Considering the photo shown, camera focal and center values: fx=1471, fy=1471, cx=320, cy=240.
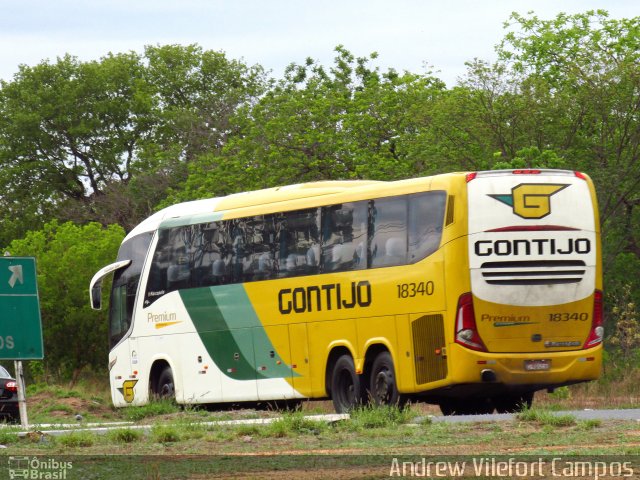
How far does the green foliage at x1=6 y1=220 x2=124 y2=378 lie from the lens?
49.4 meters

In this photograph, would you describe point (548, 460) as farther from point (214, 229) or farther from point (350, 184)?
point (214, 229)

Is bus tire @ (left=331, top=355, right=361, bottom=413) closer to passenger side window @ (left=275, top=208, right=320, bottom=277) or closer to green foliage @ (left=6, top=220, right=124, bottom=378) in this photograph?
passenger side window @ (left=275, top=208, right=320, bottom=277)

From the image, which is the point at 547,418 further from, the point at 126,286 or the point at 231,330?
the point at 126,286

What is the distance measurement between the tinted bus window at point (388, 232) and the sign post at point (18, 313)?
5.03 m

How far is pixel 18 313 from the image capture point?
2095 centimetres

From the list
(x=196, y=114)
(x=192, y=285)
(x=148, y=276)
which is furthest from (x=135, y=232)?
(x=196, y=114)

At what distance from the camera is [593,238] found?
21.2m

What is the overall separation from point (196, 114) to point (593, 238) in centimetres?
5510

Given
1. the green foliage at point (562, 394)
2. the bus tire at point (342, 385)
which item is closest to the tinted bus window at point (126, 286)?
the bus tire at point (342, 385)

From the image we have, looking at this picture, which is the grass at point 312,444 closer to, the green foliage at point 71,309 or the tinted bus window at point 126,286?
the tinted bus window at point 126,286

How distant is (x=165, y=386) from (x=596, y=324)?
9.57 meters

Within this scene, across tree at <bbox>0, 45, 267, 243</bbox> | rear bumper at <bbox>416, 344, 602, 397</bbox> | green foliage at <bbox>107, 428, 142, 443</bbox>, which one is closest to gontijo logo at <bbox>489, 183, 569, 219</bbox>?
rear bumper at <bbox>416, 344, 602, 397</bbox>

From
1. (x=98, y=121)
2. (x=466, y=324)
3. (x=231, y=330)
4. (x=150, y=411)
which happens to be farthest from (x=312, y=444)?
(x=98, y=121)

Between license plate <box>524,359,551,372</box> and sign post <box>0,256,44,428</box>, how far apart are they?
6.89 metres
